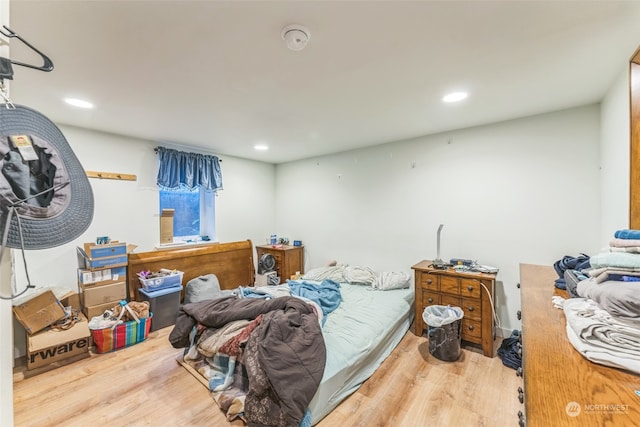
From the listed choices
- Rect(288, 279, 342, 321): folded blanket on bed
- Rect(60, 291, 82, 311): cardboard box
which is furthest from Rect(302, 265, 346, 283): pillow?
Rect(60, 291, 82, 311): cardboard box

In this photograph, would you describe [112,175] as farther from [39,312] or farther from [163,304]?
[163,304]

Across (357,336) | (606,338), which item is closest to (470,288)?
(357,336)

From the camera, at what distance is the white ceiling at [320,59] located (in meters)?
1.24

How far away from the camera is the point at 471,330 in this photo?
262 cm

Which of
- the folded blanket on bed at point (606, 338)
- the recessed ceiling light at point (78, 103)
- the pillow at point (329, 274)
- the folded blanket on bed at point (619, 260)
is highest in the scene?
the recessed ceiling light at point (78, 103)

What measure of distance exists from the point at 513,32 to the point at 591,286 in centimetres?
130

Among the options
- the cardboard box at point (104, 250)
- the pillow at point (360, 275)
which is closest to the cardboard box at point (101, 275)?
the cardboard box at point (104, 250)

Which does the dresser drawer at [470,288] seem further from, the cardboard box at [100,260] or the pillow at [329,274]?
the cardboard box at [100,260]

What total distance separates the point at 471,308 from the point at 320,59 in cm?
261

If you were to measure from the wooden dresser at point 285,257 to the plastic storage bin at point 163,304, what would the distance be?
1513mm

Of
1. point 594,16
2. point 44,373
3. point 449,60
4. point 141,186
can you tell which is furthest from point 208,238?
point 594,16

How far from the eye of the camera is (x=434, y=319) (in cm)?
251

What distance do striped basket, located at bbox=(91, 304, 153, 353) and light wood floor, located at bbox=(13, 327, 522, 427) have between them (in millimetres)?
113

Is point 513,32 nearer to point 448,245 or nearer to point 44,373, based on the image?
point 448,245
